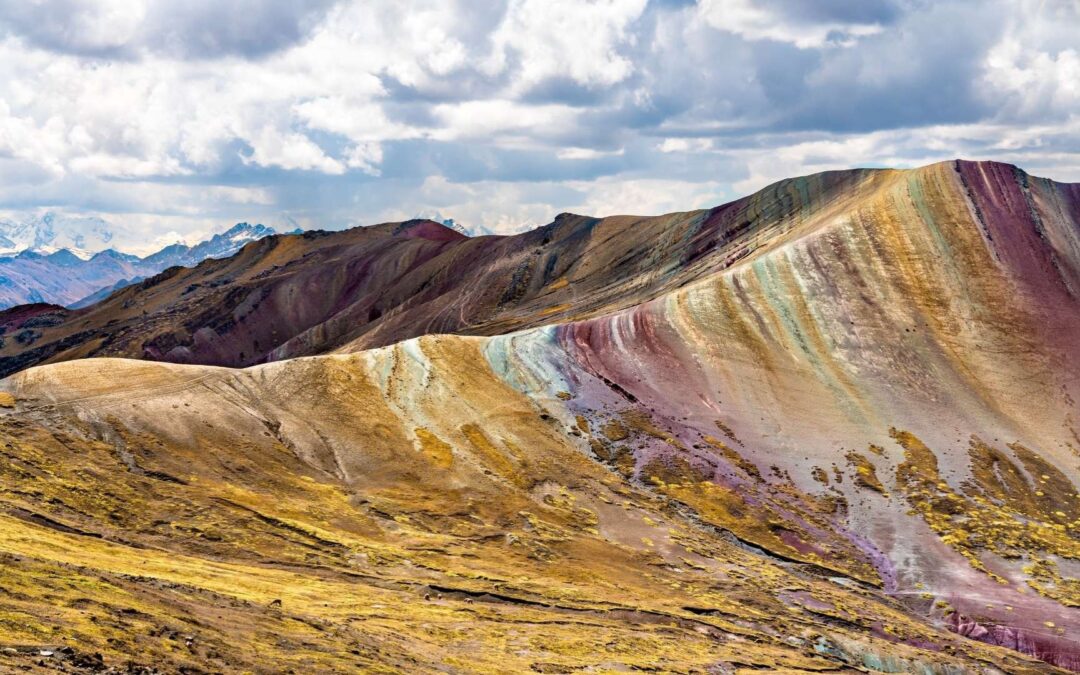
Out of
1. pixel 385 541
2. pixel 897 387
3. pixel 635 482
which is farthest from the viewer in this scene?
pixel 897 387

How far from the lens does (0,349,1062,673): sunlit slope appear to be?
36312mm

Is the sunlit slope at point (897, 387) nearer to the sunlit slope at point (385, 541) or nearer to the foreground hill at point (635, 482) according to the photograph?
the foreground hill at point (635, 482)

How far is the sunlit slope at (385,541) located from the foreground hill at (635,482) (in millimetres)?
275

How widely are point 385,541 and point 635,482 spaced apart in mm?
26219

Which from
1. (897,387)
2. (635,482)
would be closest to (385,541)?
(635,482)

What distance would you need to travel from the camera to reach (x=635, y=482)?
79.6 m

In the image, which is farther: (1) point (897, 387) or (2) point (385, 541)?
(1) point (897, 387)

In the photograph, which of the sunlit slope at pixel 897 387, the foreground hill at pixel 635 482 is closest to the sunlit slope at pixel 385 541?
the foreground hill at pixel 635 482

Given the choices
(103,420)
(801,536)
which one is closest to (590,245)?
(801,536)

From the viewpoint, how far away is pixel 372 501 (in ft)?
223

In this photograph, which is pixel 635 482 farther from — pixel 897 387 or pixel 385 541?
pixel 897 387

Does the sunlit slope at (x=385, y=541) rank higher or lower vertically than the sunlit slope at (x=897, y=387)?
lower

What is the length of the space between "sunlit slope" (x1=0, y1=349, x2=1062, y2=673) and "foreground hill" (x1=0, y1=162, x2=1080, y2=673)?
27 cm

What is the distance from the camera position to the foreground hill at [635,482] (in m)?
44.5
